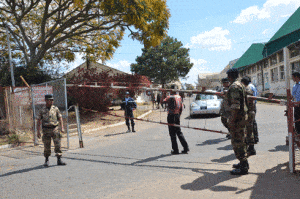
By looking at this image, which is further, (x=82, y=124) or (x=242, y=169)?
(x=82, y=124)

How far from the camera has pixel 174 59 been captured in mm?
46719

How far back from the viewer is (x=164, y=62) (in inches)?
1828

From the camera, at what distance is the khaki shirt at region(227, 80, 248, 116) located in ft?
14.7

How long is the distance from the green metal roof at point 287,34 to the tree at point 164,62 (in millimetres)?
15703

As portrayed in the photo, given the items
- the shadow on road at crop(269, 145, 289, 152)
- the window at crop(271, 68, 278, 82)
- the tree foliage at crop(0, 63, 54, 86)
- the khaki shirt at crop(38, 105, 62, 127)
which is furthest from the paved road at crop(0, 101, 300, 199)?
the window at crop(271, 68, 278, 82)

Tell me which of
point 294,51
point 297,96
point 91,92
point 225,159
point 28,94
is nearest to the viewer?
point 225,159

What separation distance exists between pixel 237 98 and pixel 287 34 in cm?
3241

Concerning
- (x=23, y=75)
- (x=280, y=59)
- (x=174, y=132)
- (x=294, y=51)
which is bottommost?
(x=174, y=132)

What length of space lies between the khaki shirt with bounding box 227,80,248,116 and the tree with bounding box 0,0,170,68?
345 inches

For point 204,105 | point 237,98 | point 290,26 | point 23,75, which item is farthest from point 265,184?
point 290,26

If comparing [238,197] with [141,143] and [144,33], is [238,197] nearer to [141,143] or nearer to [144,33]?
[141,143]

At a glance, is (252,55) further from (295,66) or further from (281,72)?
(295,66)

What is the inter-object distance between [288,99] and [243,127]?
91 cm

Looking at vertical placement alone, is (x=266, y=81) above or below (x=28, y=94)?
above
